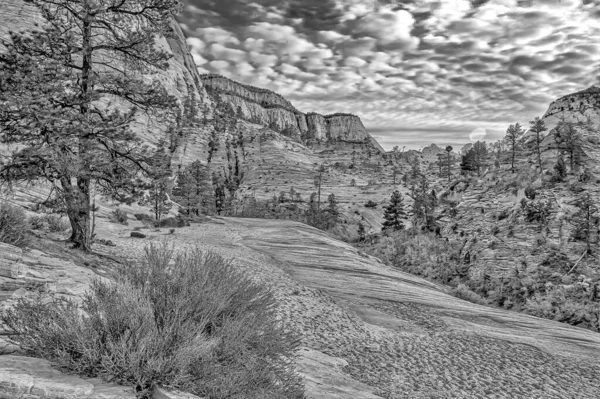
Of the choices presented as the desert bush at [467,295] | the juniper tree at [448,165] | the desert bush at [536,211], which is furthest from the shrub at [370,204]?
the desert bush at [467,295]

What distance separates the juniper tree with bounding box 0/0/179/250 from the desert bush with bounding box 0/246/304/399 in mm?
5242

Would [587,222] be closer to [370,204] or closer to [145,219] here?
[145,219]

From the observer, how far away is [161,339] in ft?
11.2

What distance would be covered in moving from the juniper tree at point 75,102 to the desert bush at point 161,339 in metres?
5.24

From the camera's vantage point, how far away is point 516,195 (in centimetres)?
3023

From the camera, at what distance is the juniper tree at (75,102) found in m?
8.30

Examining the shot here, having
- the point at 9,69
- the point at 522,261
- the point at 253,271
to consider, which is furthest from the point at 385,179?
the point at 9,69

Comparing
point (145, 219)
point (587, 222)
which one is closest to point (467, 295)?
point (587, 222)

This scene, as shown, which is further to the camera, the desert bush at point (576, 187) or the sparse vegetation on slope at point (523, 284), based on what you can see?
the desert bush at point (576, 187)

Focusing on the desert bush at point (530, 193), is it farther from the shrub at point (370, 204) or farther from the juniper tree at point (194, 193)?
the shrub at point (370, 204)

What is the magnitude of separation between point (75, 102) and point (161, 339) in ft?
29.6

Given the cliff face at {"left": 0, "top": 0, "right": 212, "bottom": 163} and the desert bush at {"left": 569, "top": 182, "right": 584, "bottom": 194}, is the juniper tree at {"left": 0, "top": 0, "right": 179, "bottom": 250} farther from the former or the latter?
the desert bush at {"left": 569, "top": 182, "right": 584, "bottom": 194}

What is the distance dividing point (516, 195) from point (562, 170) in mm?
4384

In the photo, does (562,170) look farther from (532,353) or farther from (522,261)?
(532,353)
